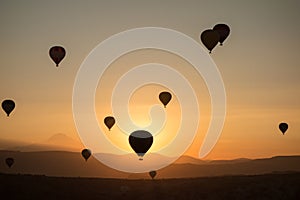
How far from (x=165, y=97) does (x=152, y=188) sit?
13036mm

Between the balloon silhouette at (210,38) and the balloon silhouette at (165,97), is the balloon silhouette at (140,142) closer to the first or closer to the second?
the balloon silhouette at (165,97)

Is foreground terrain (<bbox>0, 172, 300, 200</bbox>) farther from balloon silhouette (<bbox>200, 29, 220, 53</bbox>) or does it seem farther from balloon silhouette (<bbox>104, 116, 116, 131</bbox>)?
balloon silhouette (<bbox>200, 29, 220, 53</bbox>)

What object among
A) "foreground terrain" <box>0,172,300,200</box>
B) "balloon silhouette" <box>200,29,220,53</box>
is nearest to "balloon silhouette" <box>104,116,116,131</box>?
"foreground terrain" <box>0,172,300,200</box>

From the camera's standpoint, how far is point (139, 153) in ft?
244

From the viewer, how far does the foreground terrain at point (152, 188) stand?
71.6 m

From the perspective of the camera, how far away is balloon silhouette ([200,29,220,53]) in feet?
211

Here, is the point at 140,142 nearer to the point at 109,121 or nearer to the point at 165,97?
the point at 165,97

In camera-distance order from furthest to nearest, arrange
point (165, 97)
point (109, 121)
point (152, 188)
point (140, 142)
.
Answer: point (109, 121) < point (152, 188) < point (165, 97) < point (140, 142)

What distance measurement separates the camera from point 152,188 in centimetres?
8319

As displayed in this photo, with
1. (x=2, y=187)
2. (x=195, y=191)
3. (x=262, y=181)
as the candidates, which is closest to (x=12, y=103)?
(x=2, y=187)

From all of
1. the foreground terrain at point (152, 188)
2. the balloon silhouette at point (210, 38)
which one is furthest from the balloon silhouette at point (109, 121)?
the balloon silhouette at point (210, 38)

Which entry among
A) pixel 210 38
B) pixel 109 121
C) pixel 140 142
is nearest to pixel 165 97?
pixel 140 142

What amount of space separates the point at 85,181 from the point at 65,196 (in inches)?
560

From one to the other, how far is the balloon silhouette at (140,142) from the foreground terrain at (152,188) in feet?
21.4
